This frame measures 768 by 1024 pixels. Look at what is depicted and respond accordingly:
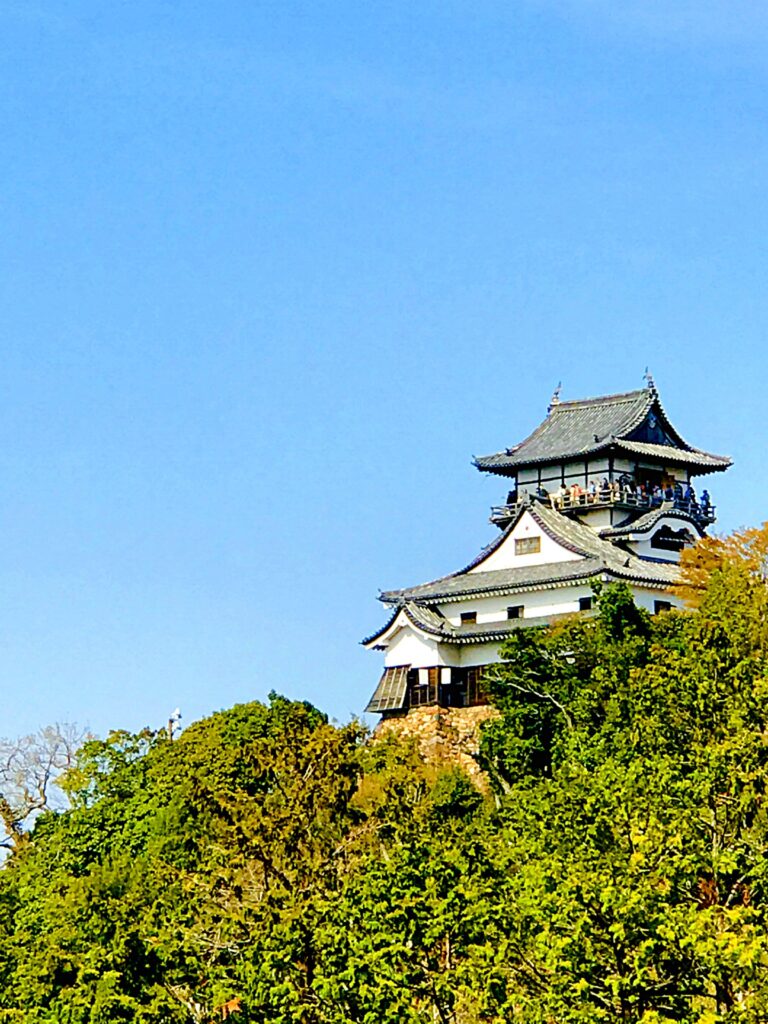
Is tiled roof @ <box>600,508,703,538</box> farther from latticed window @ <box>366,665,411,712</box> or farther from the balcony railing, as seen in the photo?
latticed window @ <box>366,665,411,712</box>

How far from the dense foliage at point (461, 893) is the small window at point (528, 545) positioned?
18.5 m

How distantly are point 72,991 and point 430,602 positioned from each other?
26.0 metres

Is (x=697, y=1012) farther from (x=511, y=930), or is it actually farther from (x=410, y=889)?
(x=410, y=889)

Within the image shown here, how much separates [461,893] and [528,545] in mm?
27574

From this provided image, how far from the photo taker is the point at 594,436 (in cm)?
5688

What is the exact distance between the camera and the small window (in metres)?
54.5

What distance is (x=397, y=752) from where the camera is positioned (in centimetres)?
3697

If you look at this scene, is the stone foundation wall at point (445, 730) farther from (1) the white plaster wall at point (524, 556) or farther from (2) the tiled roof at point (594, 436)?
(2) the tiled roof at point (594, 436)

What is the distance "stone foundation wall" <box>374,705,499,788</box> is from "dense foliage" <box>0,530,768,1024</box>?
15.5m

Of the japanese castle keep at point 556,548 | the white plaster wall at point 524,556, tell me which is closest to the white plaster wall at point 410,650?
the japanese castle keep at point 556,548

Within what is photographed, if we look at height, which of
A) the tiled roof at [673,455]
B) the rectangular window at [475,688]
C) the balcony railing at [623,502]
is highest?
the tiled roof at [673,455]

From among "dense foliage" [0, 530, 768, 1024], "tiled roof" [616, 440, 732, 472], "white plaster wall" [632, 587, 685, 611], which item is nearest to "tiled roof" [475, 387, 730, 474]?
"tiled roof" [616, 440, 732, 472]

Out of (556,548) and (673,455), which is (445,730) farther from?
(673,455)

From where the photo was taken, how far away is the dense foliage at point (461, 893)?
24.3 m
